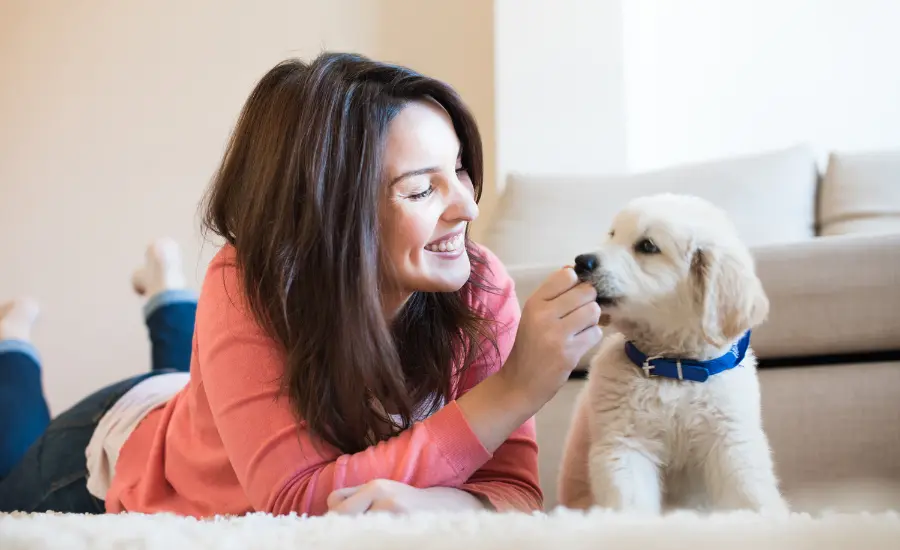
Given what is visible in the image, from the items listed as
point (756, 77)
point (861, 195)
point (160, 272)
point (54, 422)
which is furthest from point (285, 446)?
point (756, 77)

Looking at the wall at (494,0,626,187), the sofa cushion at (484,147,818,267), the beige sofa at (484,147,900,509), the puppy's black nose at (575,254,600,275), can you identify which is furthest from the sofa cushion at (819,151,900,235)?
the puppy's black nose at (575,254,600,275)

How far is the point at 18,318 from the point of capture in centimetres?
247

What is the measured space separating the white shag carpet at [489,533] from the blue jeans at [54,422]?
1055 millimetres

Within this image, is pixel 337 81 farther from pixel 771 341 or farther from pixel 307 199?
pixel 771 341

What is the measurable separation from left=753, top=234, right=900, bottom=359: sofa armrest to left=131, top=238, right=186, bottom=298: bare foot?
146 centimetres

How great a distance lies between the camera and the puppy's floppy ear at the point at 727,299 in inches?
36.9

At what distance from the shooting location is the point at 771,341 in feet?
4.70

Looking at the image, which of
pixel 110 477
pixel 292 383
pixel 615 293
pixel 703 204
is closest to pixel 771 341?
pixel 703 204

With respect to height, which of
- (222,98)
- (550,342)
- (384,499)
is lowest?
(384,499)

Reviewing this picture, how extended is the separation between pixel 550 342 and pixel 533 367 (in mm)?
33

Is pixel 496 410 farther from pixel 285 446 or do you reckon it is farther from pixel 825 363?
pixel 825 363

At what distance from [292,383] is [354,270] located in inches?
5.6

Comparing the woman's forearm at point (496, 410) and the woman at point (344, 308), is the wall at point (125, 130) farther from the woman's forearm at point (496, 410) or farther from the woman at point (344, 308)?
the woman's forearm at point (496, 410)

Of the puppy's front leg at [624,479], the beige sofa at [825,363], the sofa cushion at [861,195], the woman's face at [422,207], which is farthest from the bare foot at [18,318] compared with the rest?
the sofa cushion at [861,195]
